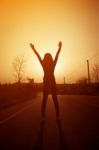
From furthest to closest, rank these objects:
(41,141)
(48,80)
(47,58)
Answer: (47,58), (48,80), (41,141)

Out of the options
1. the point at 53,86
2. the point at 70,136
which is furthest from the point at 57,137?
the point at 53,86

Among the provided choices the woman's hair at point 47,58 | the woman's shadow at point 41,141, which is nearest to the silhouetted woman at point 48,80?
the woman's hair at point 47,58

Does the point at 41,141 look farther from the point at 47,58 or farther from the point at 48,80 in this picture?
the point at 47,58

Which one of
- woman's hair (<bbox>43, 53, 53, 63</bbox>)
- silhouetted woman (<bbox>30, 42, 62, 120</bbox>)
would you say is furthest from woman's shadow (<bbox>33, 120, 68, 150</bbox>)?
woman's hair (<bbox>43, 53, 53, 63</bbox>)

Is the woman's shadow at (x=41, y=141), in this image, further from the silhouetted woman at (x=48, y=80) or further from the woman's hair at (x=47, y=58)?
the woman's hair at (x=47, y=58)

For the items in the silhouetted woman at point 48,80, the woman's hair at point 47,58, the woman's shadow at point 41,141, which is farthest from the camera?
the woman's hair at point 47,58

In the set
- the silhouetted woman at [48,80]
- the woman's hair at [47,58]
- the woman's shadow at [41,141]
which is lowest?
the woman's shadow at [41,141]

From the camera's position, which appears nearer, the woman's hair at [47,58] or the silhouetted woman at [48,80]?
the silhouetted woman at [48,80]

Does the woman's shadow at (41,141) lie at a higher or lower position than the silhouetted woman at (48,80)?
lower

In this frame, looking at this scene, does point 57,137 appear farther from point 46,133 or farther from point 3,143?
point 3,143

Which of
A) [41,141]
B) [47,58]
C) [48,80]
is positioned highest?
[47,58]

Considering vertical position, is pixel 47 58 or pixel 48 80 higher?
pixel 47 58

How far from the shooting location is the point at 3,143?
6.68m

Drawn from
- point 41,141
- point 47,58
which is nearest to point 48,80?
point 47,58
